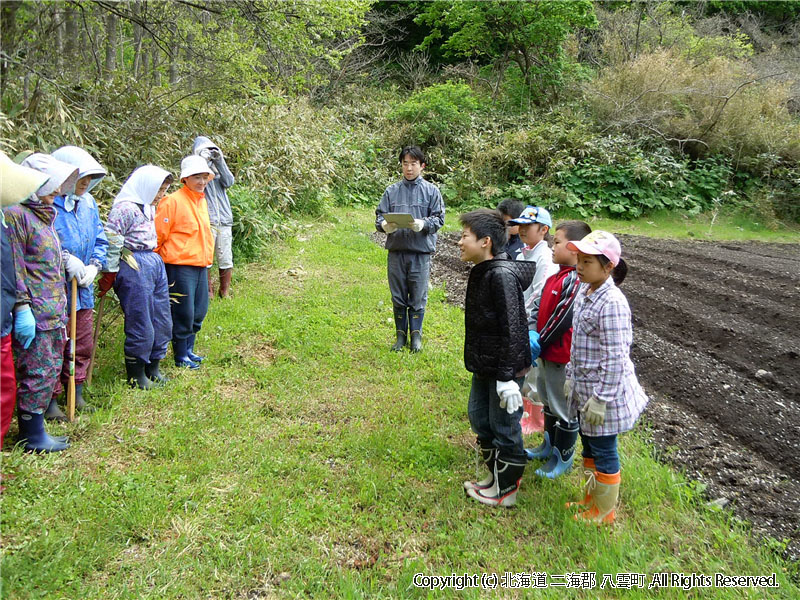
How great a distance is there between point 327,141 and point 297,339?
30.5 ft

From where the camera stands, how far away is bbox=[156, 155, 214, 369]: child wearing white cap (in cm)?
413

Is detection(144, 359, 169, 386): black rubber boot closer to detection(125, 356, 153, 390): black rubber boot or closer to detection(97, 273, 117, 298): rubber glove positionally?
detection(125, 356, 153, 390): black rubber boot

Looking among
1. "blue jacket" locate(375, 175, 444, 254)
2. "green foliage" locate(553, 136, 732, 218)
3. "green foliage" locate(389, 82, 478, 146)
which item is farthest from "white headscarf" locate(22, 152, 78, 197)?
"green foliage" locate(389, 82, 478, 146)

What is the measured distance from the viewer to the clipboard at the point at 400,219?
4.41 metres

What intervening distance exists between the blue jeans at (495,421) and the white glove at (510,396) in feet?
0.43

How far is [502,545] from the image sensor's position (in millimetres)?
2615

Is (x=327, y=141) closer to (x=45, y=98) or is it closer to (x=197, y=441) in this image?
(x=45, y=98)

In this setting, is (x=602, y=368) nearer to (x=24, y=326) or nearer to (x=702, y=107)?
(x=24, y=326)

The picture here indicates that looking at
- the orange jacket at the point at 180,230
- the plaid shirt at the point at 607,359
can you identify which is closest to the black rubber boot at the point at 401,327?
the orange jacket at the point at 180,230

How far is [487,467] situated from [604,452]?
2.28ft

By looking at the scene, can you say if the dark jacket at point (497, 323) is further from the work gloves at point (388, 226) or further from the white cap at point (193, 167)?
the white cap at point (193, 167)

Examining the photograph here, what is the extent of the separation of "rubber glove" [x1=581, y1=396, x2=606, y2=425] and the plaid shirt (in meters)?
0.02

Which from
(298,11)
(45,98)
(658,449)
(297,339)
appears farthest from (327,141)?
(658,449)

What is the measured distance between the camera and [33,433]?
3.04 metres
